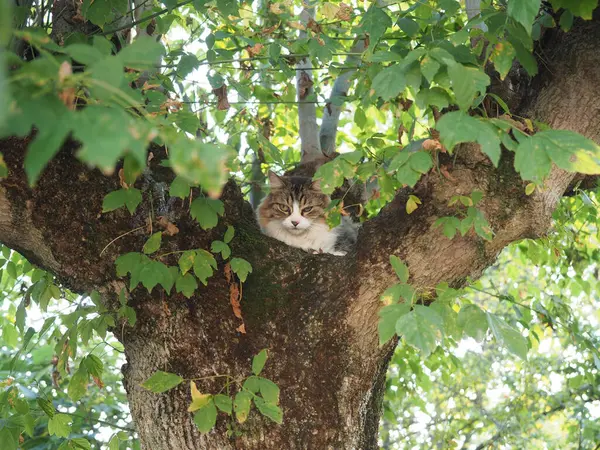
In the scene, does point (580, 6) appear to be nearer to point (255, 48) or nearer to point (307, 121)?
point (255, 48)

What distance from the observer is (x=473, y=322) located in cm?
185

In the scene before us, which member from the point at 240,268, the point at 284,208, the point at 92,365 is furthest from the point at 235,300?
the point at 284,208

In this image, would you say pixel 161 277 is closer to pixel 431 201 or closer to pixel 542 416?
pixel 431 201

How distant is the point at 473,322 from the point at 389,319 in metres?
0.24

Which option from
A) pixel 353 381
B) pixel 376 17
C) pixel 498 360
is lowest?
pixel 498 360

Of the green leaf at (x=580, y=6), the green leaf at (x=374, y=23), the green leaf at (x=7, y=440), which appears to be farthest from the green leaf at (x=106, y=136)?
the green leaf at (x=7, y=440)

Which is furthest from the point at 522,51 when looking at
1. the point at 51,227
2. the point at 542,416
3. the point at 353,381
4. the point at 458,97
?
the point at 542,416

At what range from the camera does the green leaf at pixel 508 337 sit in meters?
1.80

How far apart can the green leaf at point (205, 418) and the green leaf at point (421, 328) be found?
70cm

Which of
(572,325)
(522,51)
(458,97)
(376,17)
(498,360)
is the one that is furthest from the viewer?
(498,360)

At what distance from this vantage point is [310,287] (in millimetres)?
2568

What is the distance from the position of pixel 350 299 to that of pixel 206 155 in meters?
1.51

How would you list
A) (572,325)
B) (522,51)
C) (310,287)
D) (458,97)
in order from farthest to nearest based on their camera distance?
(572,325)
(310,287)
(522,51)
(458,97)

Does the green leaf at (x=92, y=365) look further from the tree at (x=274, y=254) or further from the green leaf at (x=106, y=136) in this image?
the green leaf at (x=106, y=136)
